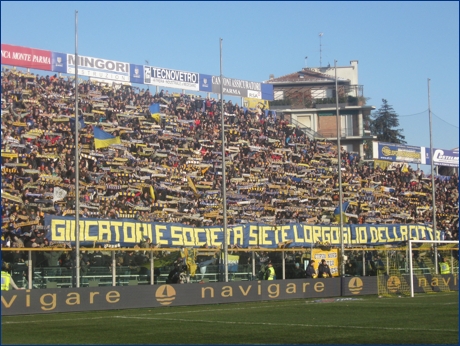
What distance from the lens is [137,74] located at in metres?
53.7

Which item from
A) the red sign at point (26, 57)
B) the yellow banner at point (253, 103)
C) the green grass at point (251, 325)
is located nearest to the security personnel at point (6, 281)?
the green grass at point (251, 325)

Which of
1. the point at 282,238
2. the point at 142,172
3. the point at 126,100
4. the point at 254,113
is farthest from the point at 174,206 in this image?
the point at 254,113

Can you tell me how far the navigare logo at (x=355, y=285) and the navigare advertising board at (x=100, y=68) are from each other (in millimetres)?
23221

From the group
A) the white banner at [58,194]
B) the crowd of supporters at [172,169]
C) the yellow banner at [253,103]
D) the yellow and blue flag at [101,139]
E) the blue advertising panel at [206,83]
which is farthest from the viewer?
the yellow banner at [253,103]

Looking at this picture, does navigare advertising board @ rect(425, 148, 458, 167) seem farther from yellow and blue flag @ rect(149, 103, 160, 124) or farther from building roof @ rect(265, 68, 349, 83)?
yellow and blue flag @ rect(149, 103, 160, 124)

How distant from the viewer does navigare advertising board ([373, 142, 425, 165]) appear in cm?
6581

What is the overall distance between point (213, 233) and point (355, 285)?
698cm

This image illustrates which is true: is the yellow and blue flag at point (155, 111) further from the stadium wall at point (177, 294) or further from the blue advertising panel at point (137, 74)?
the stadium wall at point (177, 294)

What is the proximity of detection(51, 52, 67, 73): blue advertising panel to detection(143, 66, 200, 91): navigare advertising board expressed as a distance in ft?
21.6

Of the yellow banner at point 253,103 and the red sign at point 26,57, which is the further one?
the yellow banner at point 253,103

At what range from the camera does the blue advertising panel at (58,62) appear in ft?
160

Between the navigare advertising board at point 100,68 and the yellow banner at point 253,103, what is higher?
the navigare advertising board at point 100,68

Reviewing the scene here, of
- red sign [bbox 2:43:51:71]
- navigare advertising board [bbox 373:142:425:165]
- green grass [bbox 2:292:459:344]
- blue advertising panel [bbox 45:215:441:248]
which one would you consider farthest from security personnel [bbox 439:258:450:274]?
red sign [bbox 2:43:51:71]

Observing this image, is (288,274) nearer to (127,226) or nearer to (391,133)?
(127,226)
